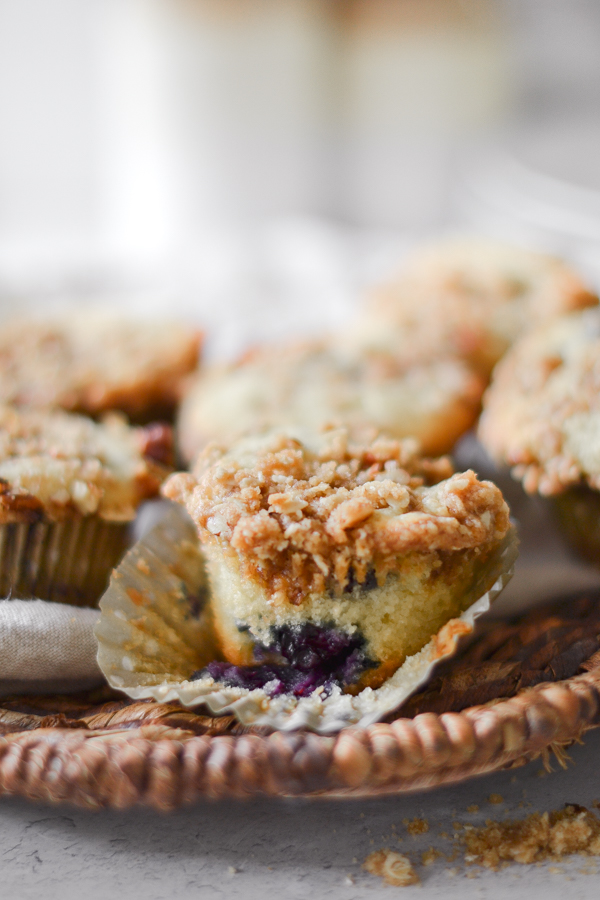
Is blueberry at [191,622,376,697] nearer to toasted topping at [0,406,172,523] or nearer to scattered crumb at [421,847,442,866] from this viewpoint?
scattered crumb at [421,847,442,866]

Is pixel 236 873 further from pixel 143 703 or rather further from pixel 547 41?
pixel 547 41

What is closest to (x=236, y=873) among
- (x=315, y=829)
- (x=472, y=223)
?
(x=315, y=829)

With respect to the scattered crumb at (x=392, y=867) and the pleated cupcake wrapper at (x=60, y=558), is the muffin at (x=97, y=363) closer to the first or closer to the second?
the pleated cupcake wrapper at (x=60, y=558)

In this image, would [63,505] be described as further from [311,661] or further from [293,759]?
[293,759]

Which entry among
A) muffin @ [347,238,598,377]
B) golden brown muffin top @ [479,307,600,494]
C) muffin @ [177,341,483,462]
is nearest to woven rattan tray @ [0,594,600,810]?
golden brown muffin top @ [479,307,600,494]

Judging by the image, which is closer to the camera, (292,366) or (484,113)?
(292,366)

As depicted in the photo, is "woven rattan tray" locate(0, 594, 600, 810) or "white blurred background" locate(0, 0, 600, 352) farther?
"white blurred background" locate(0, 0, 600, 352)
